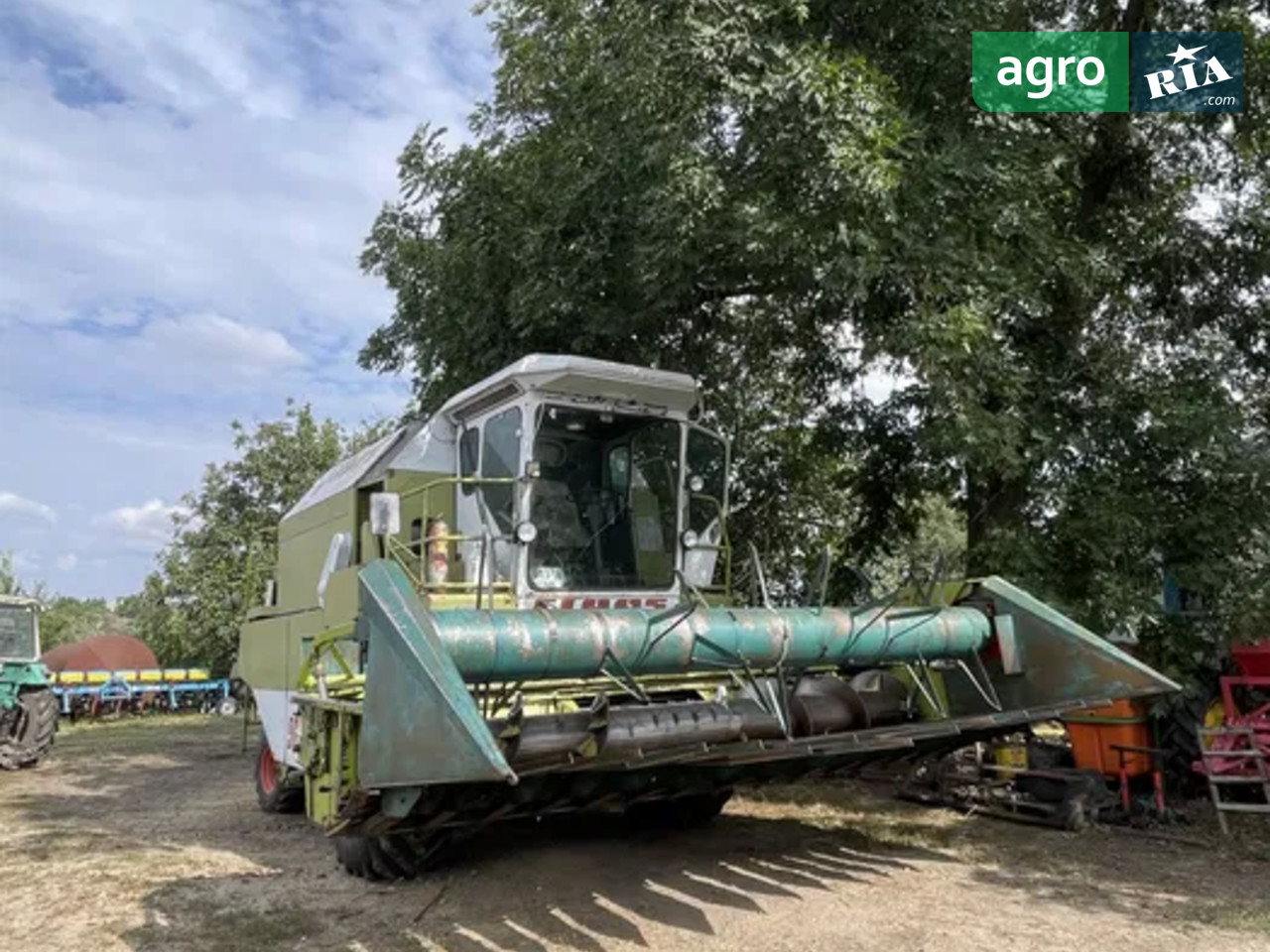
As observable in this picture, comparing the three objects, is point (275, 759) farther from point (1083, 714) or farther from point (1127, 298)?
point (1127, 298)

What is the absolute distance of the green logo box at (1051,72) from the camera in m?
7.83

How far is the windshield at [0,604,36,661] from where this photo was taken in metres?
13.2

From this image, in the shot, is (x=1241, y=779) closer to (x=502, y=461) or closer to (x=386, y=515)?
(x=502, y=461)

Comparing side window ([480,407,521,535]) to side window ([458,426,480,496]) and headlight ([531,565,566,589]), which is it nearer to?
side window ([458,426,480,496])

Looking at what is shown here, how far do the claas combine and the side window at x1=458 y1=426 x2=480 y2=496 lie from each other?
47 mm

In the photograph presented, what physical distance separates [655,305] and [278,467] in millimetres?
20891

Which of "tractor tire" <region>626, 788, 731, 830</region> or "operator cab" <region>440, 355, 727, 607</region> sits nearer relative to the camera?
"operator cab" <region>440, 355, 727, 607</region>

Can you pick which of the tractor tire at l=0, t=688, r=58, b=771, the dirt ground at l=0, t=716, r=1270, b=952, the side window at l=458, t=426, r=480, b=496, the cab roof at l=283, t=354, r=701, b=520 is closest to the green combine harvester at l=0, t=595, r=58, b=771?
the tractor tire at l=0, t=688, r=58, b=771

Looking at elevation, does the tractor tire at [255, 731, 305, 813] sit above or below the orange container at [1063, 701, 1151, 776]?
below

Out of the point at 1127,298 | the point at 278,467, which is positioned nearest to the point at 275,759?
the point at 1127,298

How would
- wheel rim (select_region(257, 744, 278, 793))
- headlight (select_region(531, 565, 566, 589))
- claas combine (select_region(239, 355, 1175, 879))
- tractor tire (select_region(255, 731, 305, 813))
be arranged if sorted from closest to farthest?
claas combine (select_region(239, 355, 1175, 879)) < headlight (select_region(531, 565, 566, 589)) < tractor tire (select_region(255, 731, 305, 813)) < wheel rim (select_region(257, 744, 278, 793))

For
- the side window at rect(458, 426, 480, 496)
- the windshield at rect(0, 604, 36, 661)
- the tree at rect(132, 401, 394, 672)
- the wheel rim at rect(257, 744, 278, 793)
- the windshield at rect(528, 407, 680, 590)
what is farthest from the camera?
the tree at rect(132, 401, 394, 672)

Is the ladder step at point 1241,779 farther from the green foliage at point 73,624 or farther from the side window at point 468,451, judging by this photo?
the green foliage at point 73,624

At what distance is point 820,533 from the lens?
440 inches
